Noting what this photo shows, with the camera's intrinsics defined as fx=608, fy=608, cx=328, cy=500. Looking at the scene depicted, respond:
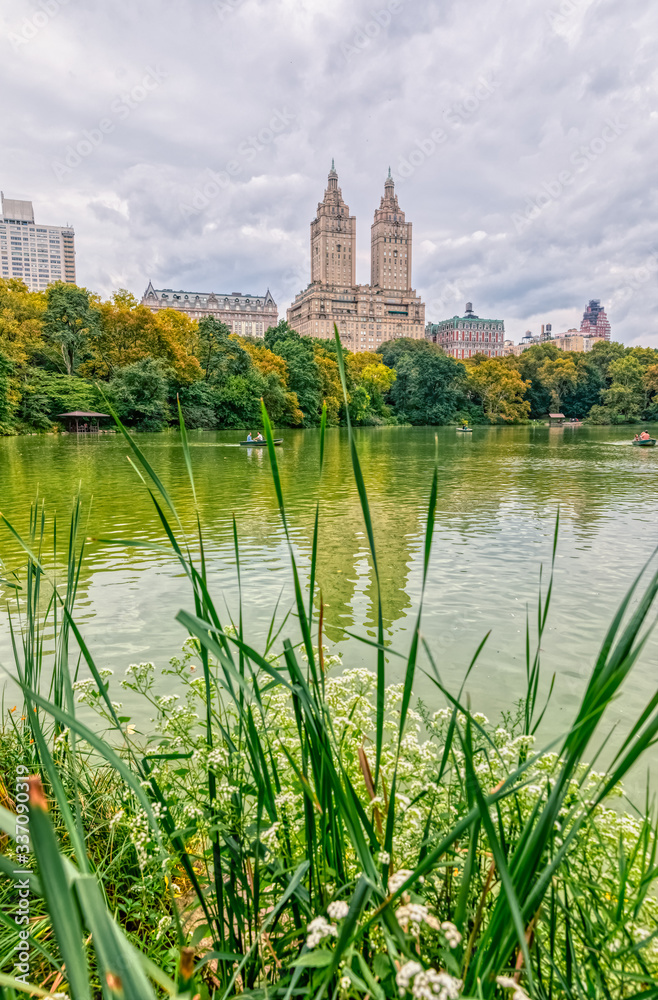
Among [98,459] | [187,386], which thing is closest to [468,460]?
[98,459]

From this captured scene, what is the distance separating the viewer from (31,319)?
127ft

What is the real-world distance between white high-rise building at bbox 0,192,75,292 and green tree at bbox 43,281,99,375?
101544 mm

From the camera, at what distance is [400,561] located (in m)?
8.09

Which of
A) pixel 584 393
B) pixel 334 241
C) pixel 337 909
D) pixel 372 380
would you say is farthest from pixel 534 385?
pixel 337 909

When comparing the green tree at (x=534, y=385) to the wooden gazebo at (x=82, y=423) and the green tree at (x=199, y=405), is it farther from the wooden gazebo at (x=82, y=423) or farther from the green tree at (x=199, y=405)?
the wooden gazebo at (x=82, y=423)

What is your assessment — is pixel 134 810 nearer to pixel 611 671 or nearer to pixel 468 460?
pixel 611 671

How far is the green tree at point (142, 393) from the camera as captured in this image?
123 feet

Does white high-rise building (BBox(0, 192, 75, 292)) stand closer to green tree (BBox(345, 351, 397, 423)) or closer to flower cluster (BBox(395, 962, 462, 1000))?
green tree (BBox(345, 351, 397, 423))

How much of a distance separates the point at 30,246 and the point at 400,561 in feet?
498

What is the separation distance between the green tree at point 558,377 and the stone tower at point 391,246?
66.8m

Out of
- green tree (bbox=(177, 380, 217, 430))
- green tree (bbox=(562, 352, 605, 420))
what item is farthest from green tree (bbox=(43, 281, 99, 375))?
green tree (bbox=(562, 352, 605, 420))

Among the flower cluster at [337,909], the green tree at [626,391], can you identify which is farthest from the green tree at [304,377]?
the flower cluster at [337,909]

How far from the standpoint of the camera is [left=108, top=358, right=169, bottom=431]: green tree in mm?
37469

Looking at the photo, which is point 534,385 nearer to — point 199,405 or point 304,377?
point 304,377
